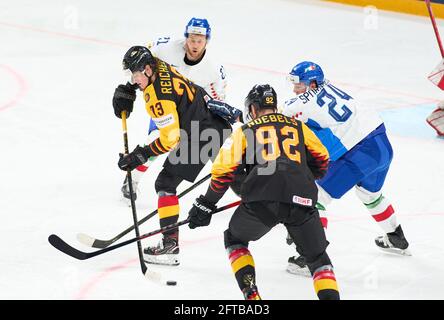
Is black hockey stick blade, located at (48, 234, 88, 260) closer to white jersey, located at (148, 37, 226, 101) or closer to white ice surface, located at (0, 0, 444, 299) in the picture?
white ice surface, located at (0, 0, 444, 299)

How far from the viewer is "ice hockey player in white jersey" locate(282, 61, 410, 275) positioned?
5.30m

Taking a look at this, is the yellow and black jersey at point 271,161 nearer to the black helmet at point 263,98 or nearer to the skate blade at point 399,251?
the black helmet at point 263,98

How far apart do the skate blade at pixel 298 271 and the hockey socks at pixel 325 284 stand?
0.83 m

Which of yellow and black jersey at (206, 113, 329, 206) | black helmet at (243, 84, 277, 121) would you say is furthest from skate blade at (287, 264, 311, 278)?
black helmet at (243, 84, 277, 121)

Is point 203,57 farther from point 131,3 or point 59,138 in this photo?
point 131,3

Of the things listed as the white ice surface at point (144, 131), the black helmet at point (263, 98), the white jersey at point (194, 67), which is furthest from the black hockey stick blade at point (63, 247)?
the white jersey at point (194, 67)

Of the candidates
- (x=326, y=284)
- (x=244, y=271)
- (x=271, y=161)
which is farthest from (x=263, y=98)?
(x=326, y=284)

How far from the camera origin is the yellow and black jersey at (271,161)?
4.51 meters

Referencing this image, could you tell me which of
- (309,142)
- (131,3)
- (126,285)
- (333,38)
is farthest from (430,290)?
(131,3)

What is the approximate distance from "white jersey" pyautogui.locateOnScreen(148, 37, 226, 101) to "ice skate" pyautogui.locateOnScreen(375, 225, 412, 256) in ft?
4.65

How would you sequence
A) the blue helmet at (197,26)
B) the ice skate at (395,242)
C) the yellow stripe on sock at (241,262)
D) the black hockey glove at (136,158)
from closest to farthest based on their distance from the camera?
the yellow stripe on sock at (241,262)
the black hockey glove at (136,158)
the ice skate at (395,242)
the blue helmet at (197,26)

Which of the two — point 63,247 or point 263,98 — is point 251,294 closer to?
point 263,98
